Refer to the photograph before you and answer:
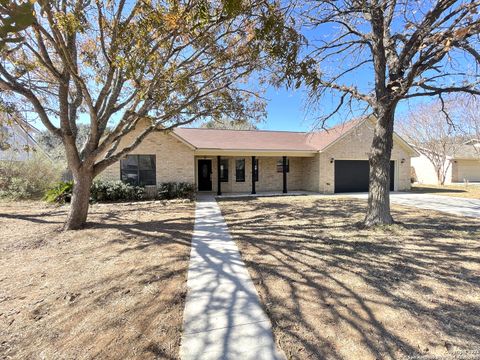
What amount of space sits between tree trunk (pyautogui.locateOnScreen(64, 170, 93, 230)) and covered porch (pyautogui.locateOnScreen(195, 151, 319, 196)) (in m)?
9.93

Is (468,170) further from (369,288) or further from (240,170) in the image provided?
(369,288)

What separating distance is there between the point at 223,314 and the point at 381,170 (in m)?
6.11

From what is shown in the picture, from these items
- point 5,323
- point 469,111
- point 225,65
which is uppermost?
point 469,111

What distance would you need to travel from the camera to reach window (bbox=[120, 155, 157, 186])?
13.9m

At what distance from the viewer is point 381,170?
7.13m

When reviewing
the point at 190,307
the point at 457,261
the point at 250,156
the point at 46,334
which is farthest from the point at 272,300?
the point at 250,156

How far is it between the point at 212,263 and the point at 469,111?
2730cm

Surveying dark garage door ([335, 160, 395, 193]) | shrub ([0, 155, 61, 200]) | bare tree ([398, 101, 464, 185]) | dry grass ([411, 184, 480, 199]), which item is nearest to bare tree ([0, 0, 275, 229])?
shrub ([0, 155, 61, 200])

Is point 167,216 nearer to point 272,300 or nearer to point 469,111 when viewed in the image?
point 272,300

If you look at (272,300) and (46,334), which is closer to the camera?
(46,334)

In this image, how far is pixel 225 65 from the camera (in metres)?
7.56

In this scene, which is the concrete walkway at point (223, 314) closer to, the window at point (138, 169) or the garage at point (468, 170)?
the window at point (138, 169)

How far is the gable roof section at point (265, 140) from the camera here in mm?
16047

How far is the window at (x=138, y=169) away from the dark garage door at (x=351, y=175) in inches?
467
